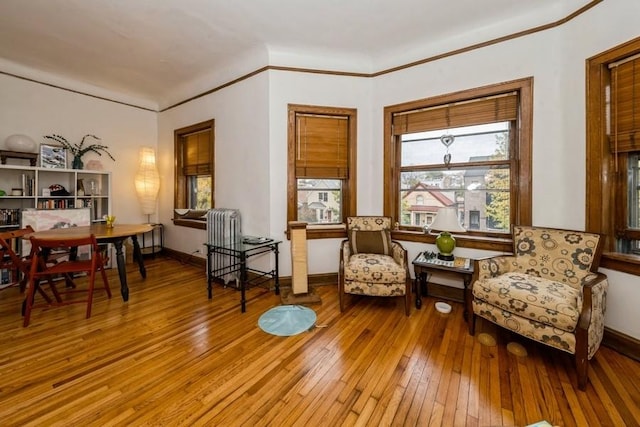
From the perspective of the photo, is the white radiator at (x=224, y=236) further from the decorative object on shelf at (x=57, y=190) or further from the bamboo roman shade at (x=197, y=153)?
the decorative object on shelf at (x=57, y=190)

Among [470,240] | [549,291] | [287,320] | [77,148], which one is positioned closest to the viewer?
[549,291]

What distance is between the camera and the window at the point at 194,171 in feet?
12.9

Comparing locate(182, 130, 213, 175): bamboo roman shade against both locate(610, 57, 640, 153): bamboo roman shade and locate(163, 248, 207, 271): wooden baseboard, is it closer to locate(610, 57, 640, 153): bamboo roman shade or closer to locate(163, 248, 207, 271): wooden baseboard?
locate(163, 248, 207, 271): wooden baseboard

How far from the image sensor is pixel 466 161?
2.80 metres

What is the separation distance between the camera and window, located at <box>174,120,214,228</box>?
3.93m

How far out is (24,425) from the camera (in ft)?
4.18

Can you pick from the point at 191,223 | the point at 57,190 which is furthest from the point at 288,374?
the point at 57,190

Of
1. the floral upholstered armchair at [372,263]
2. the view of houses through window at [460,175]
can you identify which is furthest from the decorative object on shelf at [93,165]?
the view of houses through window at [460,175]

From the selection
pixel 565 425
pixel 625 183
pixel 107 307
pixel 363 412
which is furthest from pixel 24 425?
pixel 625 183

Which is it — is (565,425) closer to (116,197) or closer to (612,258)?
(612,258)

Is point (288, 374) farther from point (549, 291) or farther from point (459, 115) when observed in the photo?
point (459, 115)

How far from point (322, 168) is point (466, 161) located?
1654 millimetres

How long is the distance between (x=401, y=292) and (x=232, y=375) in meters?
1.60

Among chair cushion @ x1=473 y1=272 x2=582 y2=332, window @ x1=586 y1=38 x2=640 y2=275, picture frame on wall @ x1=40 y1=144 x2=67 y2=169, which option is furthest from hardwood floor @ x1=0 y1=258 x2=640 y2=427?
picture frame on wall @ x1=40 y1=144 x2=67 y2=169
